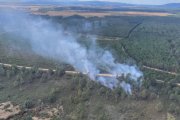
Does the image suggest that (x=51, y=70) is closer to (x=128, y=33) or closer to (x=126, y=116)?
(x=126, y=116)

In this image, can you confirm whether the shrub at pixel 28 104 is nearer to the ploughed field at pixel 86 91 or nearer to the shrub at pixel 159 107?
the ploughed field at pixel 86 91

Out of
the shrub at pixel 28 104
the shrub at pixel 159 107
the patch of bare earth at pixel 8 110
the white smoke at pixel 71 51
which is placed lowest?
the patch of bare earth at pixel 8 110

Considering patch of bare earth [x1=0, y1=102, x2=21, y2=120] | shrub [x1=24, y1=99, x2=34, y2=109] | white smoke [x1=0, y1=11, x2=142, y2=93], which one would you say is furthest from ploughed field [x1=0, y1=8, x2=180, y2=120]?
white smoke [x1=0, y1=11, x2=142, y2=93]

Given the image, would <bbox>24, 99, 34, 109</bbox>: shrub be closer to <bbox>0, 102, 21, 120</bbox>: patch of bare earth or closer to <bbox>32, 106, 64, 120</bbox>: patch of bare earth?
<bbox>0, 102, 21, 120</bbox>: patch of bare earth

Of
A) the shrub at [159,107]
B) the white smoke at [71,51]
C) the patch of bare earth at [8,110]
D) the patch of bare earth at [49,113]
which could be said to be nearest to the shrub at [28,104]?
the patch of bare earth at [8,110]

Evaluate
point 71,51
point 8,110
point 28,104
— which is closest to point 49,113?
point 28,104

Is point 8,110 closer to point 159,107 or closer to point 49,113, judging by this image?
point 49,113

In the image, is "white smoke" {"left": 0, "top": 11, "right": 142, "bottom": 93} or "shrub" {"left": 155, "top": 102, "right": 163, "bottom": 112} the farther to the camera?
"white smoke" {"left": 0, "top": 11, "right": 142, "bottom": 93}
